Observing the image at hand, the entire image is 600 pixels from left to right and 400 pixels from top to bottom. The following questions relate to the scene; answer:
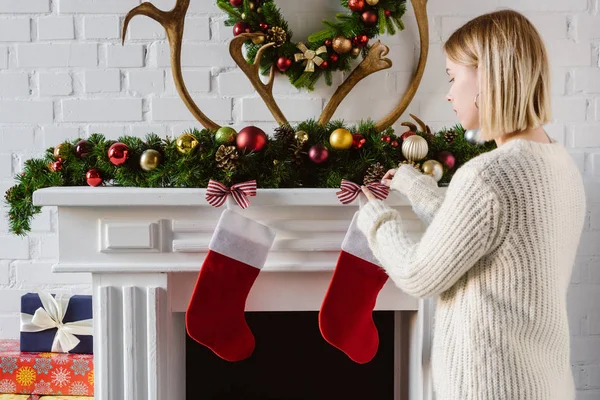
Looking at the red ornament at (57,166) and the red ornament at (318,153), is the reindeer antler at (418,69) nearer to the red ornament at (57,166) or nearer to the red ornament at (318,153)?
the red ornament at (318,153)

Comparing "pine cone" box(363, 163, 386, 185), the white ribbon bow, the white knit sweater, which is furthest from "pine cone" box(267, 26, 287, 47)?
the white ribbon bow

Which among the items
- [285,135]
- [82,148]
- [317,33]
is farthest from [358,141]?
[82,148]

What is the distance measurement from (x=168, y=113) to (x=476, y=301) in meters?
1.06

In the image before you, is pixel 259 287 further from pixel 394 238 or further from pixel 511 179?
pixel 511 179

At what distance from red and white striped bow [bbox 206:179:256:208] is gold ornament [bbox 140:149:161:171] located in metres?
0.15

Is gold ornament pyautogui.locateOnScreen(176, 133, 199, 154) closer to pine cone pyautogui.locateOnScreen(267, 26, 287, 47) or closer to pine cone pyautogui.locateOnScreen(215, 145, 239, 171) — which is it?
pine cone pyautogui.locateOnScreen(215, 145, 239, 171)

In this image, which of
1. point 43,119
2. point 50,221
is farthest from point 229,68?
point 50,221

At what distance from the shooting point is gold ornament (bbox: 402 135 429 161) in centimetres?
131

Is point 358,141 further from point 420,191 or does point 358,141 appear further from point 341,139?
point 420,191

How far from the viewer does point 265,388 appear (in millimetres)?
1691

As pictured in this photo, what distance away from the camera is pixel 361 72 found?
156 centimetres

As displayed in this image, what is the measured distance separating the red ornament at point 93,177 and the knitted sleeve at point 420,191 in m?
0.68

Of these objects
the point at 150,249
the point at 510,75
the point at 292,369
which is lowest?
the point at 292,369

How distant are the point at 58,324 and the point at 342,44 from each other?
3.57 feet
